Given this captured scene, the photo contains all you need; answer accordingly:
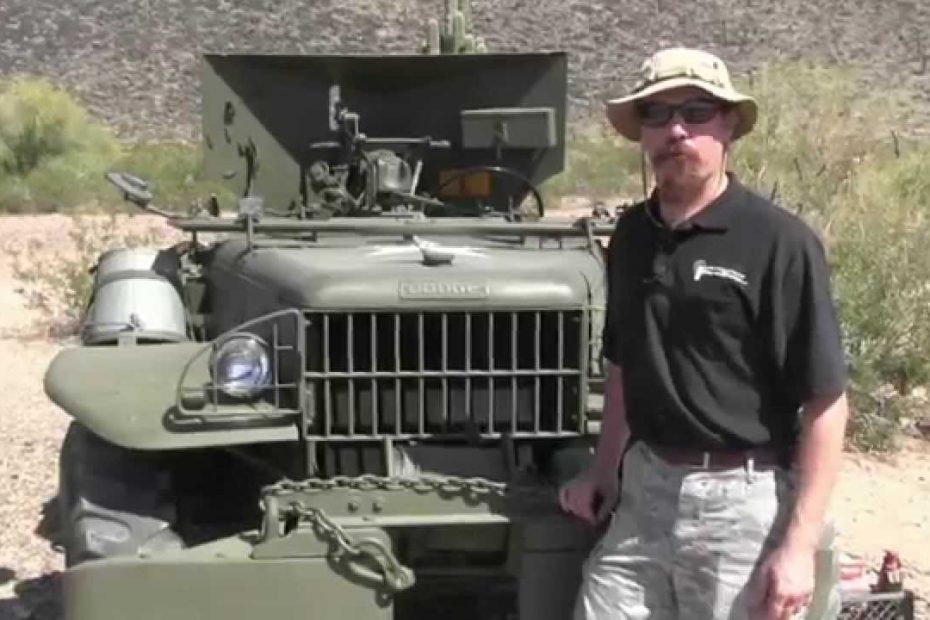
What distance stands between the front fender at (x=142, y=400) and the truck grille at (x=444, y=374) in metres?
0.18

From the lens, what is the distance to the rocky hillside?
1587 inches

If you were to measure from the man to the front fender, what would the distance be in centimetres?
121

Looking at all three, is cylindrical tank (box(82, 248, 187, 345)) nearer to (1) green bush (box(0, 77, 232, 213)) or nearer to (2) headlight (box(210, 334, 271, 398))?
(2) headlight (box(210, 334, 271, 398))

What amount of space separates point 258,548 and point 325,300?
2.48ft

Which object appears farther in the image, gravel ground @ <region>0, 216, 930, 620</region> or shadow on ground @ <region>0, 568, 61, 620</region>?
gravel ground @ <region>0, 216, 930, 620</region>

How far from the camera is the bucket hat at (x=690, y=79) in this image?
165 inches

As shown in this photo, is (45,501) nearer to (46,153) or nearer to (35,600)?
(35,600)

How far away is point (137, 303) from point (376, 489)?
1.81 meters

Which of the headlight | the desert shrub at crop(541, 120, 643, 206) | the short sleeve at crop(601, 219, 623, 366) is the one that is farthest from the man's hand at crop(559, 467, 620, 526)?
the desert shrub at crop(541, 120, 643, 206)

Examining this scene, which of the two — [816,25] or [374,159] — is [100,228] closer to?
[374,159]

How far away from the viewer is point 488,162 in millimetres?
7469

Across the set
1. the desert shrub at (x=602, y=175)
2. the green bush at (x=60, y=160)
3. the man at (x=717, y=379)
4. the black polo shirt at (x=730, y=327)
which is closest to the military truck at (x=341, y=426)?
the man at (x=717, y=379)

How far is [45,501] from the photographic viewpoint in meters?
8.14

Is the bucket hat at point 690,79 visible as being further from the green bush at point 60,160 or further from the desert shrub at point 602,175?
the desert shrub at point 602,175
